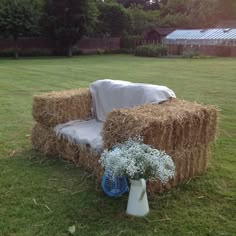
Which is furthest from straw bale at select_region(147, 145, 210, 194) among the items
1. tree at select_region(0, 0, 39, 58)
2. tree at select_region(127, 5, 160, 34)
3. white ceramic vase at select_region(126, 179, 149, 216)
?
tree at select_region(127, 5, 160, 34)

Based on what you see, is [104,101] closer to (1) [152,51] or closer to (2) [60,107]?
(2) [60,107]

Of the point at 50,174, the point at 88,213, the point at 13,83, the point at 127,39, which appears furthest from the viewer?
the point at 127,39

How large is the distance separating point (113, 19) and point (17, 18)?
1062cm

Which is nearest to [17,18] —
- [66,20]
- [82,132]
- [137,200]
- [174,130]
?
[66,20]

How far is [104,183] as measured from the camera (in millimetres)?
3674

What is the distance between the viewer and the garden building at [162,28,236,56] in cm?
2964

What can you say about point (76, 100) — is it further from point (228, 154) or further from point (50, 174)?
point (228, 154)

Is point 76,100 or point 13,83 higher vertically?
point 76,100

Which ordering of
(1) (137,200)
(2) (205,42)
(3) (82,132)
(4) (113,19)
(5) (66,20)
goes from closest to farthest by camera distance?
1. (1) (137,200)
2. (3) (82,132)
3. (5) (66,20)
4. (2) (205,42)
5. (4) (113,19)

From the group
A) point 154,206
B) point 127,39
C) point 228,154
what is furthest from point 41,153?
point 127,39

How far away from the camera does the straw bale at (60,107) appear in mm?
4883

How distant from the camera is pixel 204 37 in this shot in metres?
31.5

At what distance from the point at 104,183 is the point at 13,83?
9.51m

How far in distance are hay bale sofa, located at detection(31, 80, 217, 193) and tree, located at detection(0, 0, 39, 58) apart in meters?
24.5
